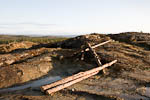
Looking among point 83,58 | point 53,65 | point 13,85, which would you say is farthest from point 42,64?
point 83,58

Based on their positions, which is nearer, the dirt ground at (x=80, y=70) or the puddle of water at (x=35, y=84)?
the dirt ground at (x=80, y=70)

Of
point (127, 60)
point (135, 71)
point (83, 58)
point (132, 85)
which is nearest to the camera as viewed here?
point (132, 85)

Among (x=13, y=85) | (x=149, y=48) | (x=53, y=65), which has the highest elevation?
(x=149, y=48)

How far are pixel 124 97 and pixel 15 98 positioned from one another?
5.63 metres

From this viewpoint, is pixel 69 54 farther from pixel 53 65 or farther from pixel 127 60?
pixel 127 60

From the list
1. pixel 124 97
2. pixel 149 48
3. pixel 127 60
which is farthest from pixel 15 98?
pixel 149 48

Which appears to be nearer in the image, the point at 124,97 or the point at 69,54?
the point at 124,97

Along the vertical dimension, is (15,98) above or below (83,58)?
below

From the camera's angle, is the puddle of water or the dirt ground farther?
the puddle of water

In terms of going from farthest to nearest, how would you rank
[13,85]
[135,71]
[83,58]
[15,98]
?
[83,58]
[135,71]
[13,85]
[15,98]

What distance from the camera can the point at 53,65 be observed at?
38.3 ft

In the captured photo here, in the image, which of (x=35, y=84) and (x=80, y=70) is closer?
(x=35, y=84)

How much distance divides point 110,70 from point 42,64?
5630 millimetres

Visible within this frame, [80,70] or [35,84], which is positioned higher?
[80,70]
